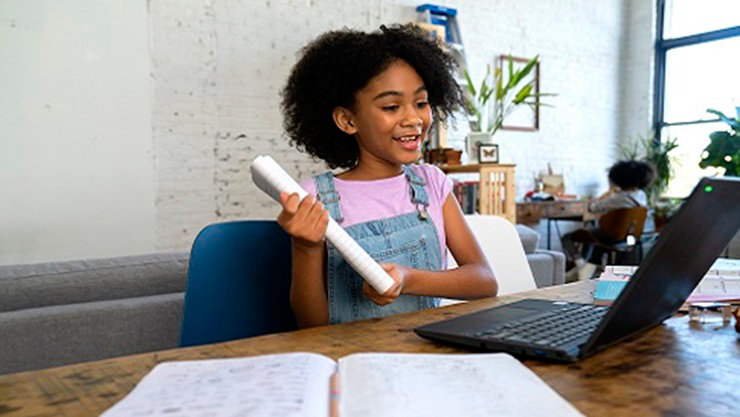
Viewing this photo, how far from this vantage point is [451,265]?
156 centimetres

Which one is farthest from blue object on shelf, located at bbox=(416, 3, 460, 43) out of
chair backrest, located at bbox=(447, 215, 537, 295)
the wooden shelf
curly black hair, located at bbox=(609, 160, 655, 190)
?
chair backrest, located at bbox=(447, 215, 537, 295)

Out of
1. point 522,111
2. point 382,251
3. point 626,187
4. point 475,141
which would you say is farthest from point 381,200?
point 522,111

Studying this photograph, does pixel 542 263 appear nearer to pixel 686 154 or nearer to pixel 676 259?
pixel 676 259

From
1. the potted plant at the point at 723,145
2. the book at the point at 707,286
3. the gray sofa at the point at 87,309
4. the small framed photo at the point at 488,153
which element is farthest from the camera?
the small framed photo at the point at 488,153

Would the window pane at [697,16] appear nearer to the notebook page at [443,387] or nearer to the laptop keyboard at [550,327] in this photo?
the laptop keyboard at [550,327]

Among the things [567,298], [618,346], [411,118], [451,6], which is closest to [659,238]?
[618,346]

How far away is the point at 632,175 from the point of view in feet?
18.0

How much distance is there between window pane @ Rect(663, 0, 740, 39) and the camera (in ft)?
21.5

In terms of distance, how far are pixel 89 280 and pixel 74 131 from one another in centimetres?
248

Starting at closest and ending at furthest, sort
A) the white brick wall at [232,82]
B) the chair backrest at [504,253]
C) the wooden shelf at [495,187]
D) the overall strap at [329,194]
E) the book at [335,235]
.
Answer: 1. the book at [335,235]
2. the overall strap at [329,194]
3. the chair backrest at [504,253]
4. the white brick wall at [232,82]
5. the wooden shelf at [495,187]

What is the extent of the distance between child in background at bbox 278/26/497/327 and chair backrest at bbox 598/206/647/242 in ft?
12.7

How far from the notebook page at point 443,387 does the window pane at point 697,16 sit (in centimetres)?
723

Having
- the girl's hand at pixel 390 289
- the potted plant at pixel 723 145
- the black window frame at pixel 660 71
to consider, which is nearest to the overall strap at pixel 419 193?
the girl's hand at pixel 390 289

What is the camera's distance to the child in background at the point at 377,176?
47.5 inches
